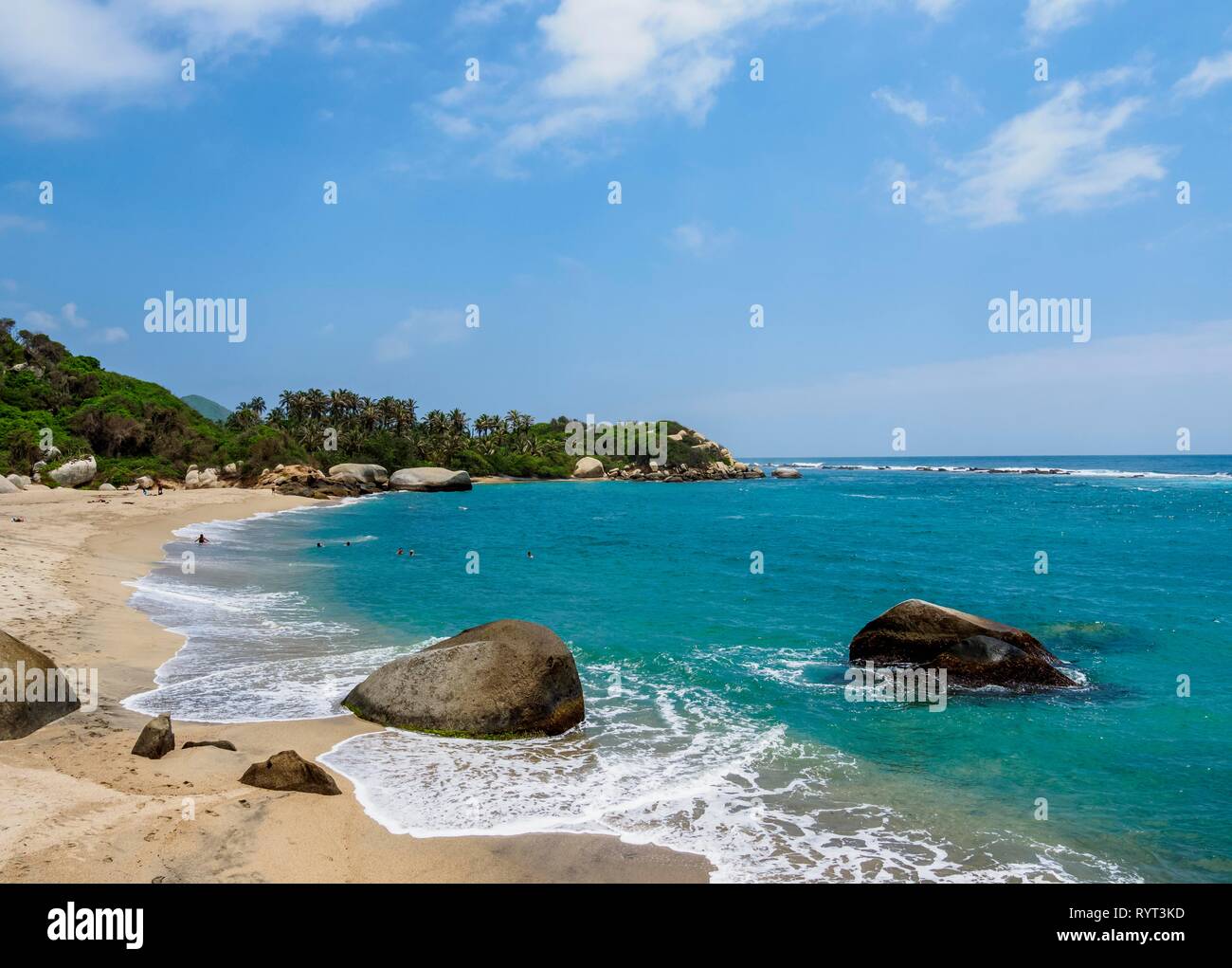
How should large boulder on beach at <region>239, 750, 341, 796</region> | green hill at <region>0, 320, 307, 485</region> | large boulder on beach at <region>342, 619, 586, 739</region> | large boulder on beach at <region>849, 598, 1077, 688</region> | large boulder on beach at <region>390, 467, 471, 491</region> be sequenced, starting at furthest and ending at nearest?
1. large boulder on beach at <region>390, 467, 471, 491</region>
2. green hill at <region>0, 320, 307, 485</region>
3. large boulder on beach at <region>849, 598, 1077, 688</region>
4. large boulder on beach at <region>342, 619, 586, 739</region>
5. large boulder on beach at <region>239, 750, 341, 796</region>

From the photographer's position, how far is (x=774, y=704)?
14570 millimetres

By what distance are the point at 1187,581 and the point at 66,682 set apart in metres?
37.8

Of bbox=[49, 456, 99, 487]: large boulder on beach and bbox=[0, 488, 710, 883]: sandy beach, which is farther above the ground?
bbox=[49, 456, 99, 487]: large boulder on beach

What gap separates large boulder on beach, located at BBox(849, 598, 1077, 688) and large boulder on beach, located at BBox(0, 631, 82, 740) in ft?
54.5

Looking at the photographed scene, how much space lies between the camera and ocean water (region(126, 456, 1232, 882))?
901 cm

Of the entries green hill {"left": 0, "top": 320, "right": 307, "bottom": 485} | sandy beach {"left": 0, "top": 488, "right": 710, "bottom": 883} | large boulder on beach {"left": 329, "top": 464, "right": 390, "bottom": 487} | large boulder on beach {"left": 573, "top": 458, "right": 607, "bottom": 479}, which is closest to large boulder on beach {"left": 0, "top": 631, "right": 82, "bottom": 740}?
sandy beach {"left": 0, "top": 488, "right": 710, "bottom": 883}

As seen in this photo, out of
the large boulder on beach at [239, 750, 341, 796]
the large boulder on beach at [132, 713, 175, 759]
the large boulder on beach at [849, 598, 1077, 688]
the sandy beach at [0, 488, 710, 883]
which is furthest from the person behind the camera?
the large boulder on beach at [849, 598, 1077, 688]

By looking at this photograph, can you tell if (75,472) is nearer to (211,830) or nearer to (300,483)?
(300,483)

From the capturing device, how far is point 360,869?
24.6 feet

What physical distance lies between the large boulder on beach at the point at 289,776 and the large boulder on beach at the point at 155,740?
66.3 inches

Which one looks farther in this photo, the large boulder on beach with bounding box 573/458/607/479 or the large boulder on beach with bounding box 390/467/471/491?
the large boulder on beach with bounding box 573/458/607/479

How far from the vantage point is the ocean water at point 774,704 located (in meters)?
9.01

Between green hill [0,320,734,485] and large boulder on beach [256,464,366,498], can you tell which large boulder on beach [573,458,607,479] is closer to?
green hill [0,320,734,485]

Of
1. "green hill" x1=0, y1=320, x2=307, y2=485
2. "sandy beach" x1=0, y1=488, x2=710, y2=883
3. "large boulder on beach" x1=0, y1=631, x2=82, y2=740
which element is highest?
"green hill" x1=0, y1=320, x2=307, y2=485
